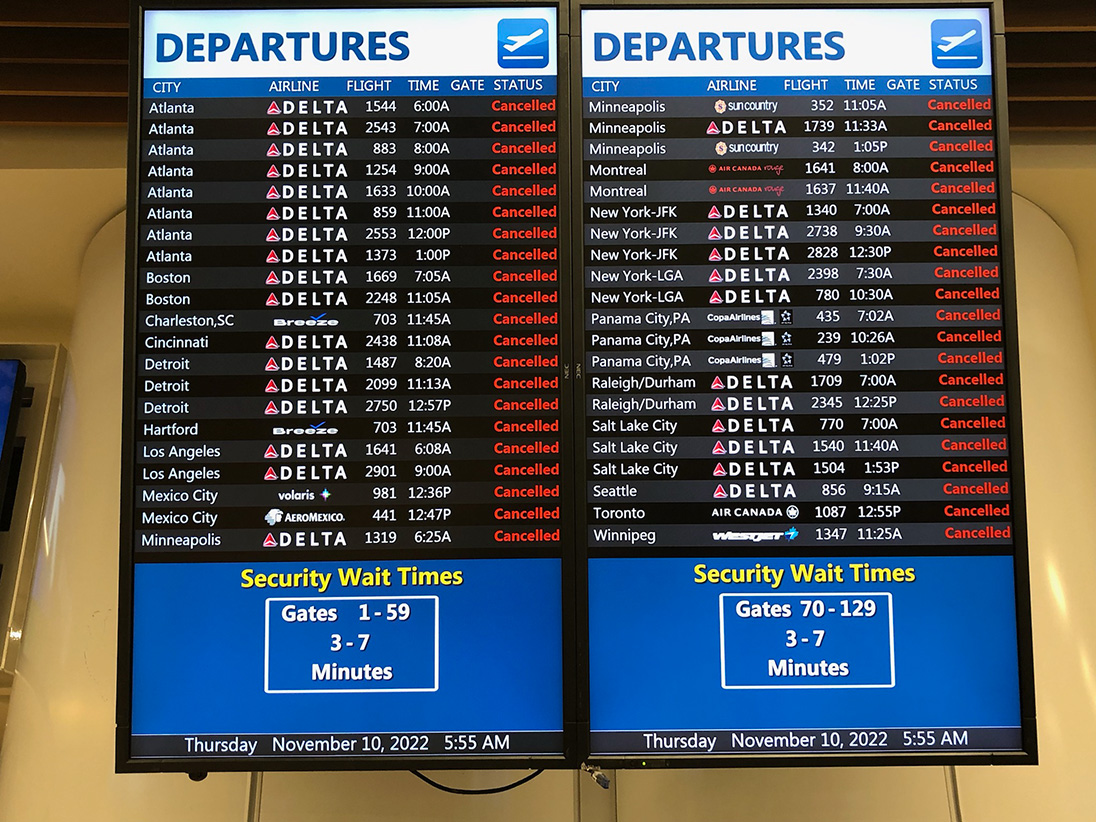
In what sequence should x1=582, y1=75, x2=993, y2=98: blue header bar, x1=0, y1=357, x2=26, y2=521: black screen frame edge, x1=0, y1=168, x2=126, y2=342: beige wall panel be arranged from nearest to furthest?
x1=582, y1=75, x2=993, y2=98: blue header bar < x1=0, y1=168, x2=126, y2=342: beige wall panel < x1=0, y1=357, x2=26, y2=521: black screen frame edge

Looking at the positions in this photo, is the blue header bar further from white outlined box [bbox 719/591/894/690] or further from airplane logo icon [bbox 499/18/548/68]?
white outlined box [bbox 719/591/894/690]

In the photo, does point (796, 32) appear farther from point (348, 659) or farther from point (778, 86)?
point (348, 659)

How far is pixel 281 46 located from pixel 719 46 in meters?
1.01

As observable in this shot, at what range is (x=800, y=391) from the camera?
2340 millimetres

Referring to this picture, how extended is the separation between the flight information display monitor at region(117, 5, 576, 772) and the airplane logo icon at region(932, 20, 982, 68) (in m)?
0.88

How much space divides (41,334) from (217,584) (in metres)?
2.01

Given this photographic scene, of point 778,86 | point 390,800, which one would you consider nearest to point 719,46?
point 778,86

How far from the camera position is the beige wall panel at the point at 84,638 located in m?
2.69

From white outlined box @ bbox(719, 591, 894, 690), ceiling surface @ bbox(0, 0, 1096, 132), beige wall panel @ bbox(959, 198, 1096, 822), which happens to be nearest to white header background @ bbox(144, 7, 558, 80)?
ceiling surface @ bbox(0, 0, 1096, 132)

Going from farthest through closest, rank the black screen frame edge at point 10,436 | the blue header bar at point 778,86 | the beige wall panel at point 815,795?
the black screen frame edge at point 10,436 < the beige wall panel at point 815,795 < the blue header bar at point 778,86

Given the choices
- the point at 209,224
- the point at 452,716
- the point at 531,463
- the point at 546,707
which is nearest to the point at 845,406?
the point at 531,463

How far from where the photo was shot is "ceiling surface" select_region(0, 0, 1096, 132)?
269cm

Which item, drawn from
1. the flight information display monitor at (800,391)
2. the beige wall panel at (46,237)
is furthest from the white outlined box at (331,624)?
the beige wall panel at (46,237)

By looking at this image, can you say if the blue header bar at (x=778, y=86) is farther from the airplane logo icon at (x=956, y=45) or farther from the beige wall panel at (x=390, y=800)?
the beige wall panel at (x=390, y=800)
